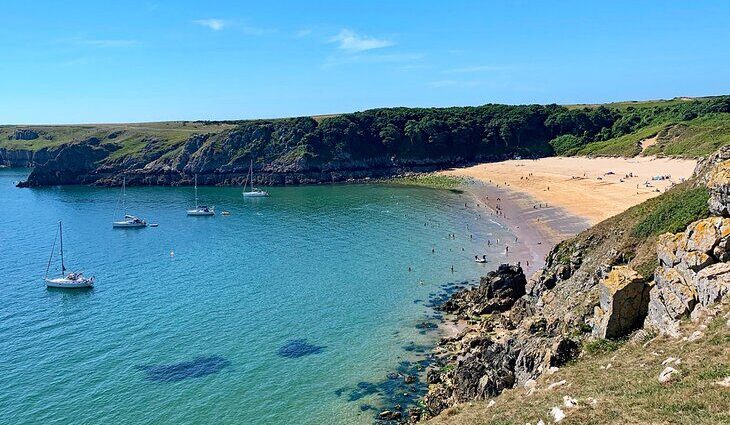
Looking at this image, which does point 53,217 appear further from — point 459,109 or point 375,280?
point 459,109

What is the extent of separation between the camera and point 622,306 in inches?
1107

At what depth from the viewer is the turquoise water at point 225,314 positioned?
37.0m

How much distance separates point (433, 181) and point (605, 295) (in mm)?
118228

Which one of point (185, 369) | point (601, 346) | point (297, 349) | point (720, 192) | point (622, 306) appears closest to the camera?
point (601, 346)

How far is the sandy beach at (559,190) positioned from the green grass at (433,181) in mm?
4091

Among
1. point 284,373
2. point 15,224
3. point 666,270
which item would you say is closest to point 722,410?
point 666,270

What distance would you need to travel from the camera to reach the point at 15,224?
345 feet

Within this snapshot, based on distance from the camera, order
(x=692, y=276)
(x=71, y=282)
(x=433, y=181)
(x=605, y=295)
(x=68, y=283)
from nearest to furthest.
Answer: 1. (x=692, y=276)
2. (x=605, y=295)
3. (x=68, y=283)
4. (x=71, y=282)
5. (x=433, y=181)

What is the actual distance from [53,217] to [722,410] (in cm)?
12280

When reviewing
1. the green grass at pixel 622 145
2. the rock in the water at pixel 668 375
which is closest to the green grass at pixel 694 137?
the green grass at pixel 622 145

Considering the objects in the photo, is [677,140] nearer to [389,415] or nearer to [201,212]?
[201,212]

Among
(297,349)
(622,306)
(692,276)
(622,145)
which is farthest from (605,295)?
(622,145)

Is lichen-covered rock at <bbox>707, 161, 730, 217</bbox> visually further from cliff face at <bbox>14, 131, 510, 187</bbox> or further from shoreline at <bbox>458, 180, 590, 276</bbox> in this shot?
cliff face at <bbox>14, 131, 510, 187</bbox>

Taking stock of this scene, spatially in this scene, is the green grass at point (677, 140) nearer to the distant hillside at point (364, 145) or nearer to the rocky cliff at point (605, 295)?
the distant hillside at point (364, 145)
